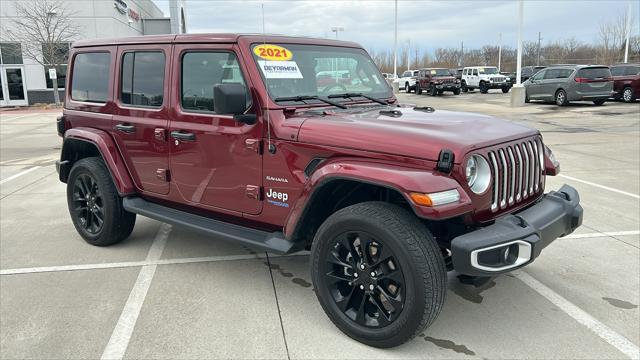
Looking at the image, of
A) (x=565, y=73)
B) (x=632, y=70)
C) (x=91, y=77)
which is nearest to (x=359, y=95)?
(x=91, y=77)

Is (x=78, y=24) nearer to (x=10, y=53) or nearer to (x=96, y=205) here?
(x=10, y=53)

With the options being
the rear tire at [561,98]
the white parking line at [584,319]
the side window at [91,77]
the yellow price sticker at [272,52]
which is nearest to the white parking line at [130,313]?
the side window at [91,77]

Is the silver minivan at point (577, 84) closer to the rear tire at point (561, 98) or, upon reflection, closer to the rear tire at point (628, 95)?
the rear tire at point (561, 98)

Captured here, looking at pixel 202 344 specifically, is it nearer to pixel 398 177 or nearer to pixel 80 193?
pixel 398 177

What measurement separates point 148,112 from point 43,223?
2.61 meters

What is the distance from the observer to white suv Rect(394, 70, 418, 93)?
3629 cm

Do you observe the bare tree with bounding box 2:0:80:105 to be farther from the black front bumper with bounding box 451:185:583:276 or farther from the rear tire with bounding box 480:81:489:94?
the black front bumper with bounding box 451:185:583:276

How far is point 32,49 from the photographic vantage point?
28938mm

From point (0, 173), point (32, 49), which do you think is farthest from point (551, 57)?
point (0, 173)

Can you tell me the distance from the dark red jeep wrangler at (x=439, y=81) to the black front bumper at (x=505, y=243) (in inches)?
1199

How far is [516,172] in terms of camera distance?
324 centimetres

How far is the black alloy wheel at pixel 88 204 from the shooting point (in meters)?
4.87

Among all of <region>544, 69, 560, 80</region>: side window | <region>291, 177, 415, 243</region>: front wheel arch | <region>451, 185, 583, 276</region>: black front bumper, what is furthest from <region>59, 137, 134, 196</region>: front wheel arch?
<region>544, 69, 560, 80</region>: side window

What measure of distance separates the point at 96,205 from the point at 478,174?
11.9 ft
